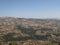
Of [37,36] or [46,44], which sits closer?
[46,44]

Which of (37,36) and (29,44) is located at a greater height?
(29,44)

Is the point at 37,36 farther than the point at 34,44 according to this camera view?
Yes

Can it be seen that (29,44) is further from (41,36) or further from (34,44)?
(41,36)

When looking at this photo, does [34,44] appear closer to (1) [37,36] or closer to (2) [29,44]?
(2) [29,44]

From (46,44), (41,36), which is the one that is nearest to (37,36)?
(41,36)

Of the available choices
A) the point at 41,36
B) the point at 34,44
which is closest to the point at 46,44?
the point at 34,44

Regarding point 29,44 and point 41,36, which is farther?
point 41,36
